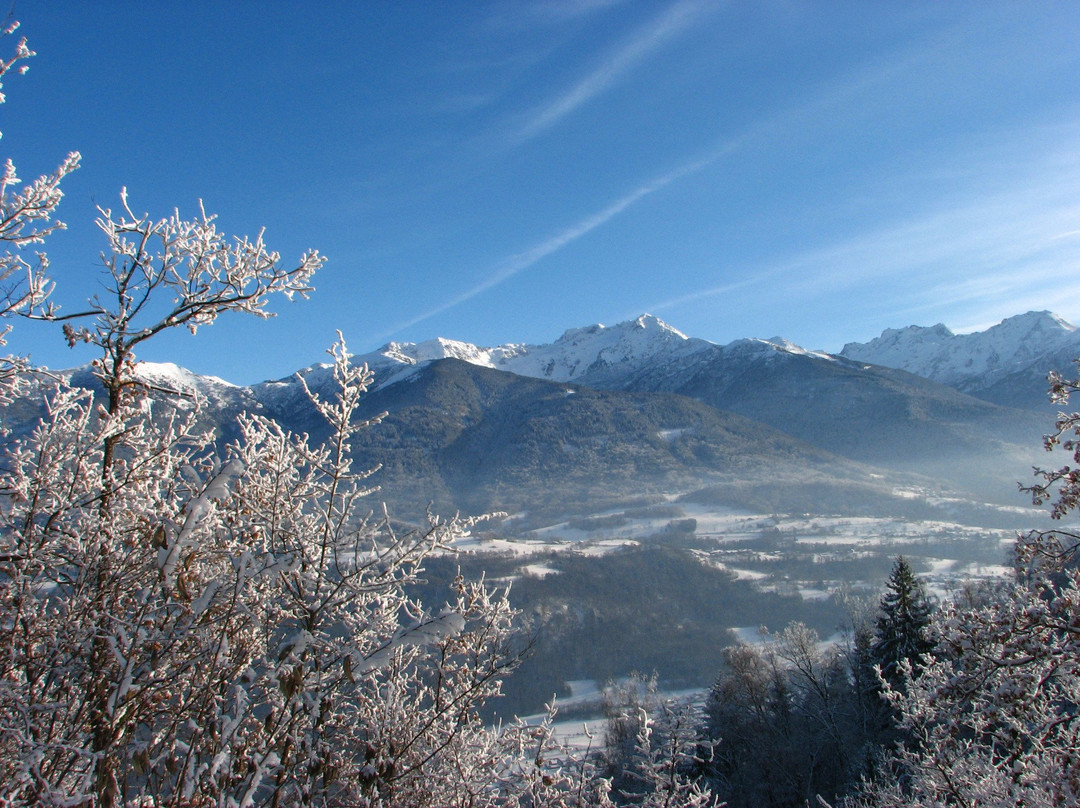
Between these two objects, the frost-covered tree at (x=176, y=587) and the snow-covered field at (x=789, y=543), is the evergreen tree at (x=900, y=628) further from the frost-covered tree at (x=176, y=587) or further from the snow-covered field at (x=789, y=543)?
the snow-covered field at (x=789, y=543)

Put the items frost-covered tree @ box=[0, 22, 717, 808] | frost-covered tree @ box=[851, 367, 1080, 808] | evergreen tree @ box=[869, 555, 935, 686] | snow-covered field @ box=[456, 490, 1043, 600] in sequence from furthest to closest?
snow-covered field @ box=[456, 490, 1043, 600] < evergreen tree @ box=[869, 555, 935, 686] < frost-covered tree @ box=[851, 367, 1080, 808] < frost-covered tree @ box=[0, 22, 717, 808]

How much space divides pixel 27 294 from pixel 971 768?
10928mm

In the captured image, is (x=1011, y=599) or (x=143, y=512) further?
(x=1011, y=599)

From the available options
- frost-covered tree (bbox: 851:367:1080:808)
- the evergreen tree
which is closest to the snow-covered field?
the evergreen tree

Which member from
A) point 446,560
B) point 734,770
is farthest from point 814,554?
point 734,770

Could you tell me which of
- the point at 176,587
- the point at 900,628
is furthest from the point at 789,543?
the point at 176,587

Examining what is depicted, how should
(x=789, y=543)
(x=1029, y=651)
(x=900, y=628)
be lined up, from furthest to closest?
(x=789, y=543) < (x=900, y=628) < (x=1029, y=651)

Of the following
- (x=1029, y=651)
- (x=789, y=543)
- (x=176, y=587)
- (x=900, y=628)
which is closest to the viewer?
(x=176, y=587)

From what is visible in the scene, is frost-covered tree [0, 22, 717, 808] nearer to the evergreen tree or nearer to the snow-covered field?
the evergreen tree

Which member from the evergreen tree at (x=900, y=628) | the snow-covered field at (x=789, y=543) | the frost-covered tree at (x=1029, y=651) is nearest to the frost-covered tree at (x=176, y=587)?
the frost-covered tree at (x=1029, y=651)

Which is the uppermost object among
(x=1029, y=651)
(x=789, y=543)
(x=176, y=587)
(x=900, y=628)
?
(x=176, y=587)

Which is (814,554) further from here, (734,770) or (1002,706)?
(1002,706)

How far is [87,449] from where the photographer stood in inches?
126

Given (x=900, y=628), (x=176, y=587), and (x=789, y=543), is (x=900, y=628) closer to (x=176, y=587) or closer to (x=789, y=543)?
(x=176, y=587)
